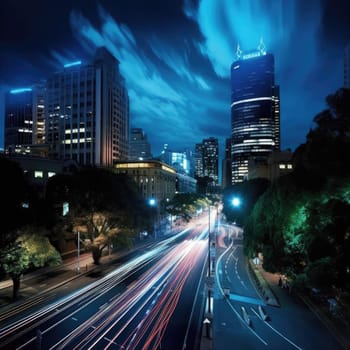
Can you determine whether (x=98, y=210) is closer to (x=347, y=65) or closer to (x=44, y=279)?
(x=44, y=279)

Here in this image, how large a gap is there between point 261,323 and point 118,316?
9727 mm

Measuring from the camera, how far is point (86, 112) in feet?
379

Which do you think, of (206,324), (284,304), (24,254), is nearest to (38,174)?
(24,254)

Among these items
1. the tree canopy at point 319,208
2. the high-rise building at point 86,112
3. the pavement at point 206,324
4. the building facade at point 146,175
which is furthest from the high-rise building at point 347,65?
the tree canopy at point 319,208

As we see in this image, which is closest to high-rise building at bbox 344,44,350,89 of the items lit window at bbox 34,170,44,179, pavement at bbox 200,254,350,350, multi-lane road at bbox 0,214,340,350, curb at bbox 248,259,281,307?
curb at bbox 248,259,281,307

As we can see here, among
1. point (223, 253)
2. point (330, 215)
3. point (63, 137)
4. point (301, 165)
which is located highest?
point (63, 137)

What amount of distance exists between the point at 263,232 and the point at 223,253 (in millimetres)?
20883

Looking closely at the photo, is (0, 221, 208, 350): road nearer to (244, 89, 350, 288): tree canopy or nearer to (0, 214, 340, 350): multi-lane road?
(0, 214, 340, 350): multi-lane road

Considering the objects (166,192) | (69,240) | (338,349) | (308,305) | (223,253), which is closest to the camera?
(338,349)

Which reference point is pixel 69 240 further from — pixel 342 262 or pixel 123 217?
pixel 342 262

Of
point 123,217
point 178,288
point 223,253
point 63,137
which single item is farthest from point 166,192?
point 178,288

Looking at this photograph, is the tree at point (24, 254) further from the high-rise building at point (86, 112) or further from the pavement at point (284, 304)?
the high-rise building at point (86, 112)

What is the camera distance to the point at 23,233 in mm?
23406

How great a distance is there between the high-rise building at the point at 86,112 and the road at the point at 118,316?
293ft
